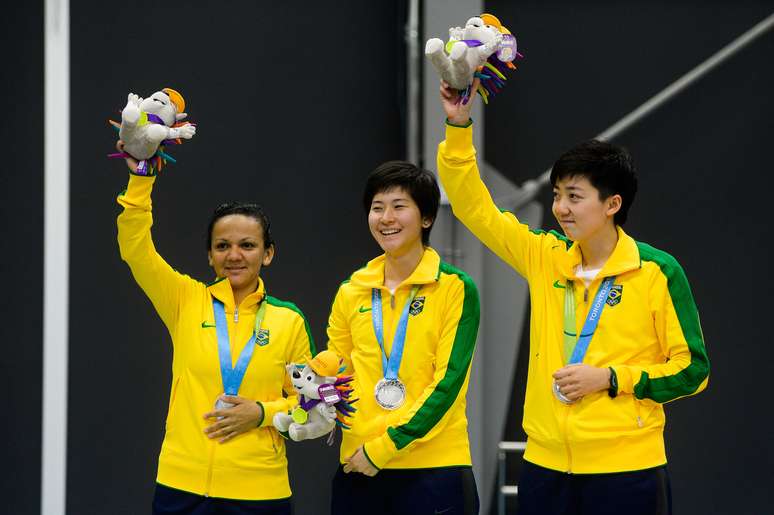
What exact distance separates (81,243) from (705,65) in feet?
10.4

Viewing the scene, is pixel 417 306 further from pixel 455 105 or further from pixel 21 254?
pixel 21 254

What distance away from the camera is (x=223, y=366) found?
2885 millimetres

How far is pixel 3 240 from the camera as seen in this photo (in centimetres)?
457

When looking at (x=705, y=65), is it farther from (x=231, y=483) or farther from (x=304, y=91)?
(x=231, y=483)

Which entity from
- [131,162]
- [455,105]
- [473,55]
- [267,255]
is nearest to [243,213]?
[267,255]

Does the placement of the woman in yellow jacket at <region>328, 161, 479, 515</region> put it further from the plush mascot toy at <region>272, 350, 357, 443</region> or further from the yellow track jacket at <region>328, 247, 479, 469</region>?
the plush mascot toy at <region>272, 350, 357, 443</region>

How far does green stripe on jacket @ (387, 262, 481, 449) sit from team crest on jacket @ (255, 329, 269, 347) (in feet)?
1.65

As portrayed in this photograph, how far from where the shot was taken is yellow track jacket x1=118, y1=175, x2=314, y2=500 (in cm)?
284

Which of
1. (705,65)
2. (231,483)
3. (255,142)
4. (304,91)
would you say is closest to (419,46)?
(304,91)

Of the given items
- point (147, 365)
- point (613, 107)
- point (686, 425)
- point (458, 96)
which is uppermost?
point (613, 107)

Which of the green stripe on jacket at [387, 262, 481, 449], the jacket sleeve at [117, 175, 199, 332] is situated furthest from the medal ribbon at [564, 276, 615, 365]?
the jacket sleeve at [117, 175, 199, 332]

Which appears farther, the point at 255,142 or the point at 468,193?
the point at 255,142

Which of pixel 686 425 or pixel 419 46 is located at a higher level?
pixel 419 46

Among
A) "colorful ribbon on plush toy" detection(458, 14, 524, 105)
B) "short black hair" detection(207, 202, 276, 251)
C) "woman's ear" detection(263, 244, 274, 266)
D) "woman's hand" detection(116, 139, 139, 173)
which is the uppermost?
"colorful ribbon on plush toy" detection(458, 14, 524, 105)
